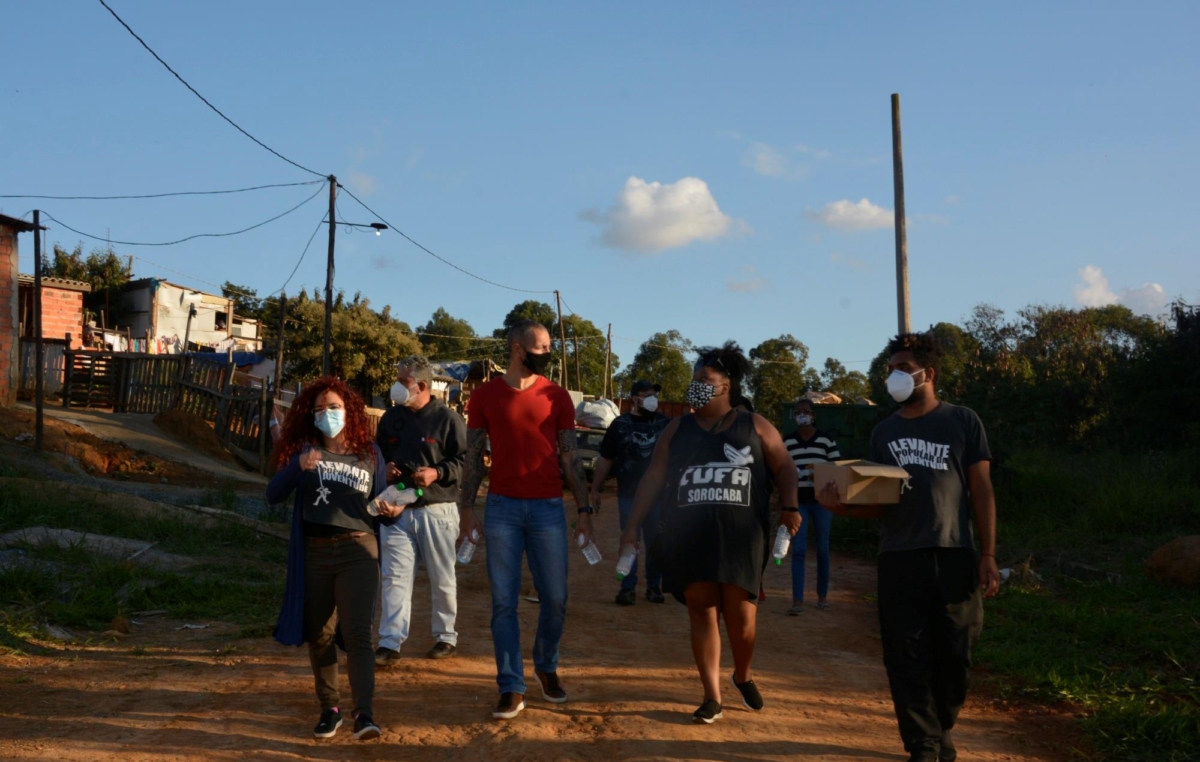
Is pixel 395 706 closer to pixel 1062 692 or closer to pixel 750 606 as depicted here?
pixel 750 606

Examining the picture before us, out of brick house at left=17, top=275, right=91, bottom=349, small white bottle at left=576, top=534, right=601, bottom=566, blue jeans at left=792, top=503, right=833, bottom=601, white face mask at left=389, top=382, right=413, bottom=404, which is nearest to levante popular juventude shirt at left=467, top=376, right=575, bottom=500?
small white bottle at left=576, top=534, right=601, bottom=566

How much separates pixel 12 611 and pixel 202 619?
49.0 inches

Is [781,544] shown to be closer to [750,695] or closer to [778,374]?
[750,695]

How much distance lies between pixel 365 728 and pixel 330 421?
143 centimetres

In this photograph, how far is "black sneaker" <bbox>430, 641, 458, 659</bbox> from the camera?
6383mm

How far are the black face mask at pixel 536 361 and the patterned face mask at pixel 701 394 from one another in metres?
0.78

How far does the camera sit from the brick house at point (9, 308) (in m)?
21.9

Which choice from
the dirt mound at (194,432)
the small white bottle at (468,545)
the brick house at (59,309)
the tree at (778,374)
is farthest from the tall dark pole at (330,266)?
the tree at (778,374)

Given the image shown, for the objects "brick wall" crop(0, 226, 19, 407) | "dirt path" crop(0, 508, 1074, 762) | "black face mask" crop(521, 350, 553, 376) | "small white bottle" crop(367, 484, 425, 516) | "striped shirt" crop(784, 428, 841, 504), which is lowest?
"dirt path" crop(0, 508, 1074, 762)

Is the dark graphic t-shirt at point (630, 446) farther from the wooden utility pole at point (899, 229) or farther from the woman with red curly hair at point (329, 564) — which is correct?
the wooden utility pole at point (899, 229)

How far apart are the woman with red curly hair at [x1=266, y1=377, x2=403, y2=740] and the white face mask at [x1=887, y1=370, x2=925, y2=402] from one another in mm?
2550

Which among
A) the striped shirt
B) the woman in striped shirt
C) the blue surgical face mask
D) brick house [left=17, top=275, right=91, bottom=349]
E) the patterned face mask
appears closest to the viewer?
the blue surgical face mask

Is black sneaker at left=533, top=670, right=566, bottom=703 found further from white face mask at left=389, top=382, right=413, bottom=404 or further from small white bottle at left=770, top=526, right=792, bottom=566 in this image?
white face mask at left=389, top=382, right=413, bottom=404

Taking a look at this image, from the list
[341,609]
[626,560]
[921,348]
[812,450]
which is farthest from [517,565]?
[812,450]
